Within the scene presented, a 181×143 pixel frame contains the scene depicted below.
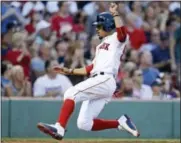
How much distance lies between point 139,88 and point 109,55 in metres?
4.20

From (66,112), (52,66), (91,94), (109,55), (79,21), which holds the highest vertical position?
(109,55)

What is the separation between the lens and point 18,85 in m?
12.7

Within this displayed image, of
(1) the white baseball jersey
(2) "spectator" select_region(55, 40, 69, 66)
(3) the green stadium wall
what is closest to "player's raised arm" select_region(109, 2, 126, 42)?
(1) the white baseball jersey

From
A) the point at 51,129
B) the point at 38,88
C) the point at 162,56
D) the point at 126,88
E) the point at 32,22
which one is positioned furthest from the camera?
the point at 162,56

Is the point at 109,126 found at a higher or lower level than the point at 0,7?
lower

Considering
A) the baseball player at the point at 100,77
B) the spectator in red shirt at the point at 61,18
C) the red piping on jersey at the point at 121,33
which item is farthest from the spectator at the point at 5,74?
the red piping on jersey at the point at 121,33

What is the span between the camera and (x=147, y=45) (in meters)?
→ 14.8

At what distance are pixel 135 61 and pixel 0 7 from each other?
2724mm

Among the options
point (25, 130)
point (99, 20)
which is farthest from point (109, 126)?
point (25, 130)

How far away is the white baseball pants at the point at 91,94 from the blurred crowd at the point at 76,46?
11.8 feet

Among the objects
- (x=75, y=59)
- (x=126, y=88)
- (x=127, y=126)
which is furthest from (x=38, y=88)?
(x=127, y=126)

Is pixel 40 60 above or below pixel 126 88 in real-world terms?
above

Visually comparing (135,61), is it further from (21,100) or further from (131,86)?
(21,100)

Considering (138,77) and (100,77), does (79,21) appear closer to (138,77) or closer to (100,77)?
(138,77)
